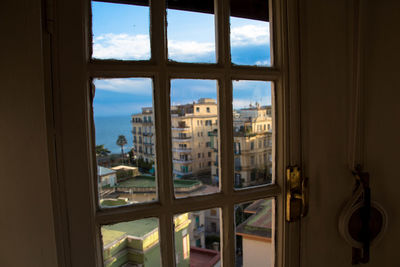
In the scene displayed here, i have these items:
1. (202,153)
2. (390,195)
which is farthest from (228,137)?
(390,195)

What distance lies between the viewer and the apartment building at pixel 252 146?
2.93ft

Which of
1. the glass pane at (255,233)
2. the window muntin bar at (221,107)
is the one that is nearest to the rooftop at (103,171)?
the window muntin bar at (221,107)

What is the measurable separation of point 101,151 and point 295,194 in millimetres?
655

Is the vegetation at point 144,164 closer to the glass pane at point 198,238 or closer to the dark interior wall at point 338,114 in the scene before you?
the glass pane at point 198,238

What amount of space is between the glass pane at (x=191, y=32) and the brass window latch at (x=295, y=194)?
0.48 m

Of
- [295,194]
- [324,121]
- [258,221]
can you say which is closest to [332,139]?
[324,121]

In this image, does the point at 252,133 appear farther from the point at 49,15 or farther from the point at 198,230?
the point at 49,15

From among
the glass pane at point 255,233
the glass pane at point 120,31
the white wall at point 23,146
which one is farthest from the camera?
the glass pane at point 255,233

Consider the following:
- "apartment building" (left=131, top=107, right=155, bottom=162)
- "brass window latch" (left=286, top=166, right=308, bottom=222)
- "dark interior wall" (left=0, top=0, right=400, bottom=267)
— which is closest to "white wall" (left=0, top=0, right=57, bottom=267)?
"dark interior wall" (left=0, top=0, right=400, bottom=267)

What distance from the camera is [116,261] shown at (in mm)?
784

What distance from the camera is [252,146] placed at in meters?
0.93

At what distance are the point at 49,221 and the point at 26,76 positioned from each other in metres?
0.35

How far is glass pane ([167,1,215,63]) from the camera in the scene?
0.79m

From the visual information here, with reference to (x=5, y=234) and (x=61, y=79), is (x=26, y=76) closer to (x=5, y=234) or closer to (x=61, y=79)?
(x=61, y=79)
